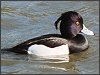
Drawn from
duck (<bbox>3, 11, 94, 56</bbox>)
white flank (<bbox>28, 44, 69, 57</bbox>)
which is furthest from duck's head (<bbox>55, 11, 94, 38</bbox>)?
white flank (<bbox>28, 44, 69, 57</bbox>)

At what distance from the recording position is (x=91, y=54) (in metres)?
11.0

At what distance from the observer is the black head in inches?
435

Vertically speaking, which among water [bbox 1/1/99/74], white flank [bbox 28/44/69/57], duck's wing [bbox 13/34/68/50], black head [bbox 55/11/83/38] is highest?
black head [bbox 55/11/83/38]

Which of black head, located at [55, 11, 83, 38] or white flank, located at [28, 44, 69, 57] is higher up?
black head, located at [55, 11, 83, 38]

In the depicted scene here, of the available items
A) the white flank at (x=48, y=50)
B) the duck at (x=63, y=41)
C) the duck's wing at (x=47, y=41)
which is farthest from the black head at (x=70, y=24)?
the white flank at (x=48, y=50)

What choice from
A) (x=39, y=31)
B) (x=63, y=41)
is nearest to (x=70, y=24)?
(x=63, y=41)

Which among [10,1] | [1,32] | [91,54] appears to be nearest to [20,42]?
[1,32]

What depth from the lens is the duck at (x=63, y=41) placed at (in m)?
10.8

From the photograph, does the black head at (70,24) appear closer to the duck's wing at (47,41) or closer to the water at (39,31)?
the duck's wing at (47,41)

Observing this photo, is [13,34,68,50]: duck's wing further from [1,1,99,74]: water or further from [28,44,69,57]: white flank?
[1,1,99,74]: water

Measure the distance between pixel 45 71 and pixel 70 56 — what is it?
3.62 feet

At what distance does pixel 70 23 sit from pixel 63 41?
0.50 m

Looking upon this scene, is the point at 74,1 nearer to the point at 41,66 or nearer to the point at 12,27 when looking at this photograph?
the point at 12,27

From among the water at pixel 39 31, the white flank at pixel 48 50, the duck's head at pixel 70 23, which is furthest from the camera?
the duck's head at pixel 70 23
